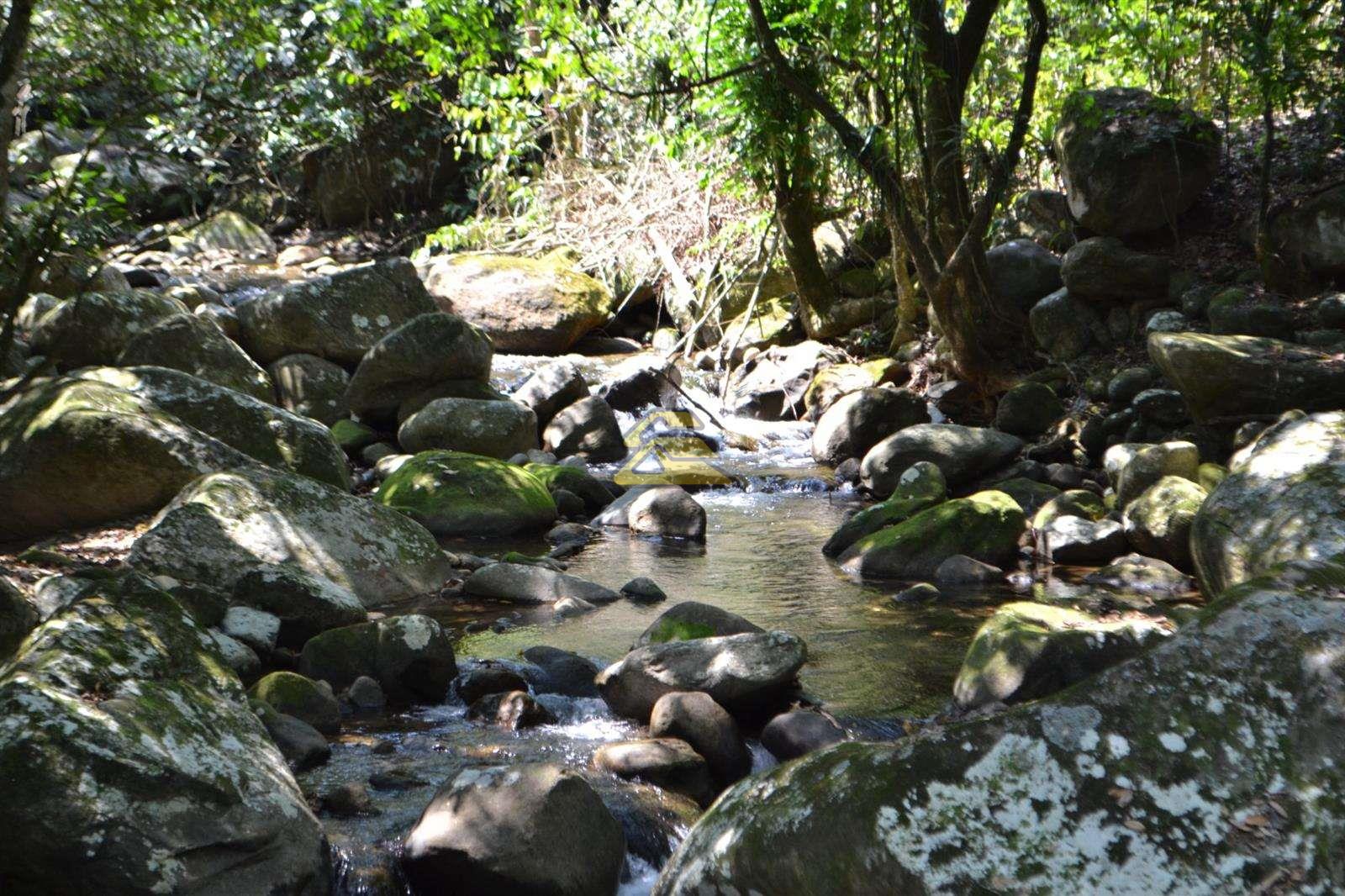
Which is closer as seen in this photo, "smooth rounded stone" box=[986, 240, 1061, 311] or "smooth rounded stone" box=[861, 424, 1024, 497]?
"smooth rounded stone" box=[861, 424, 1024, 497]

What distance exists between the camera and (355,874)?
3482 millimetres

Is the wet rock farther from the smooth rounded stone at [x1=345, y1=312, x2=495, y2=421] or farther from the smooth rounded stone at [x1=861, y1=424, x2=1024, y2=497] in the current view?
the smooth rounded stone at [x1=345, y1=312, x2=495, y2=421]

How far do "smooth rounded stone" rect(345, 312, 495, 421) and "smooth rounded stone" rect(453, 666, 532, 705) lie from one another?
23.2ft

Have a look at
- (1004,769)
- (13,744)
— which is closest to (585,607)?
(13,744)

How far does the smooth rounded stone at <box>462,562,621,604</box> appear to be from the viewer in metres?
7.14

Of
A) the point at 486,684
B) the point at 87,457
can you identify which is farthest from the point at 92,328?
the point at 486,684

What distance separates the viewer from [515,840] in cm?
344

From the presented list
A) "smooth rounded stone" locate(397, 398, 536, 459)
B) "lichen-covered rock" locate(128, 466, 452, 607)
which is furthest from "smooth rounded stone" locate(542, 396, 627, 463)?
"lichen-covered rock" locate(128, 466, 452, 607)

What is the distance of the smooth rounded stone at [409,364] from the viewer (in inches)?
468

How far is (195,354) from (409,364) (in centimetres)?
223

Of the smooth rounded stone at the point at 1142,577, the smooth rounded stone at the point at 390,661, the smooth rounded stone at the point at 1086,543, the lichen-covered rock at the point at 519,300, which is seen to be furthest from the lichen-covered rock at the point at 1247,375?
the lichen-covered rock at the point at 519,300

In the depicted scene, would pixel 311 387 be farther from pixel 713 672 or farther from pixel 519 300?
pixel 713 672

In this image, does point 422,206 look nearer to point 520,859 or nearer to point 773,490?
point 773,490

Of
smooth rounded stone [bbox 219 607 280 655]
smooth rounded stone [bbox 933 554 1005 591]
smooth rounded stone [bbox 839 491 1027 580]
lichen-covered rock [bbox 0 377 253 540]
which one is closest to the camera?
smooth rounded stone [bbox 219 607 280 655]
